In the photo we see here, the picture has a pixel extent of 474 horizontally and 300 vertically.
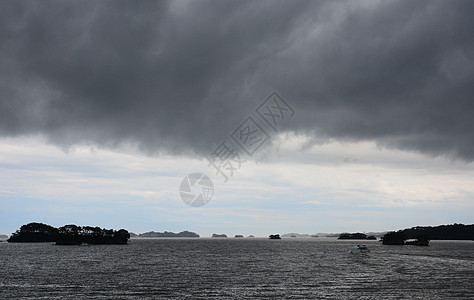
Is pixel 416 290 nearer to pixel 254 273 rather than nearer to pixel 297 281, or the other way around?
pixel 297 281

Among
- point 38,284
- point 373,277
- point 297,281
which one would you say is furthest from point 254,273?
point 38,284

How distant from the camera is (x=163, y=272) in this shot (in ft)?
355

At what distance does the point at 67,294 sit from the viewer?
71625 mm

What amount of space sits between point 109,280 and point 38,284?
13998 mm

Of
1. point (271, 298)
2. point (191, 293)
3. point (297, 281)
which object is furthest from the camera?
point (297, 281)

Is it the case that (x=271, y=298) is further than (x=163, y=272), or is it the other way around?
(x=163, y=272)

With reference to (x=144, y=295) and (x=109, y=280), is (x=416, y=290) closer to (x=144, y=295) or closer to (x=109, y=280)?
(x=144, y=295)

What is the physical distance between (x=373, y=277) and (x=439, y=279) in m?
14.1

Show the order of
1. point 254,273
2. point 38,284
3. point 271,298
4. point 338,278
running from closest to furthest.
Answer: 1. point 271,298
2. point 38,284
3. point 338,278
4. point 254,273

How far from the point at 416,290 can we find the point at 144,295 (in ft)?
163

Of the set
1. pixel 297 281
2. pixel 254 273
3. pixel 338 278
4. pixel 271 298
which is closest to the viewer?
pixel 271 298

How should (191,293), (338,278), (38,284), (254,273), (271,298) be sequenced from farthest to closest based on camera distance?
(254,273)
(338,278)
(38,284)
(191,293)
(271,298)

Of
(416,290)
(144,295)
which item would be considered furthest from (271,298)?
(416,290)

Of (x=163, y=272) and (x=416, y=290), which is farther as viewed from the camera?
(x=163, y=272)
